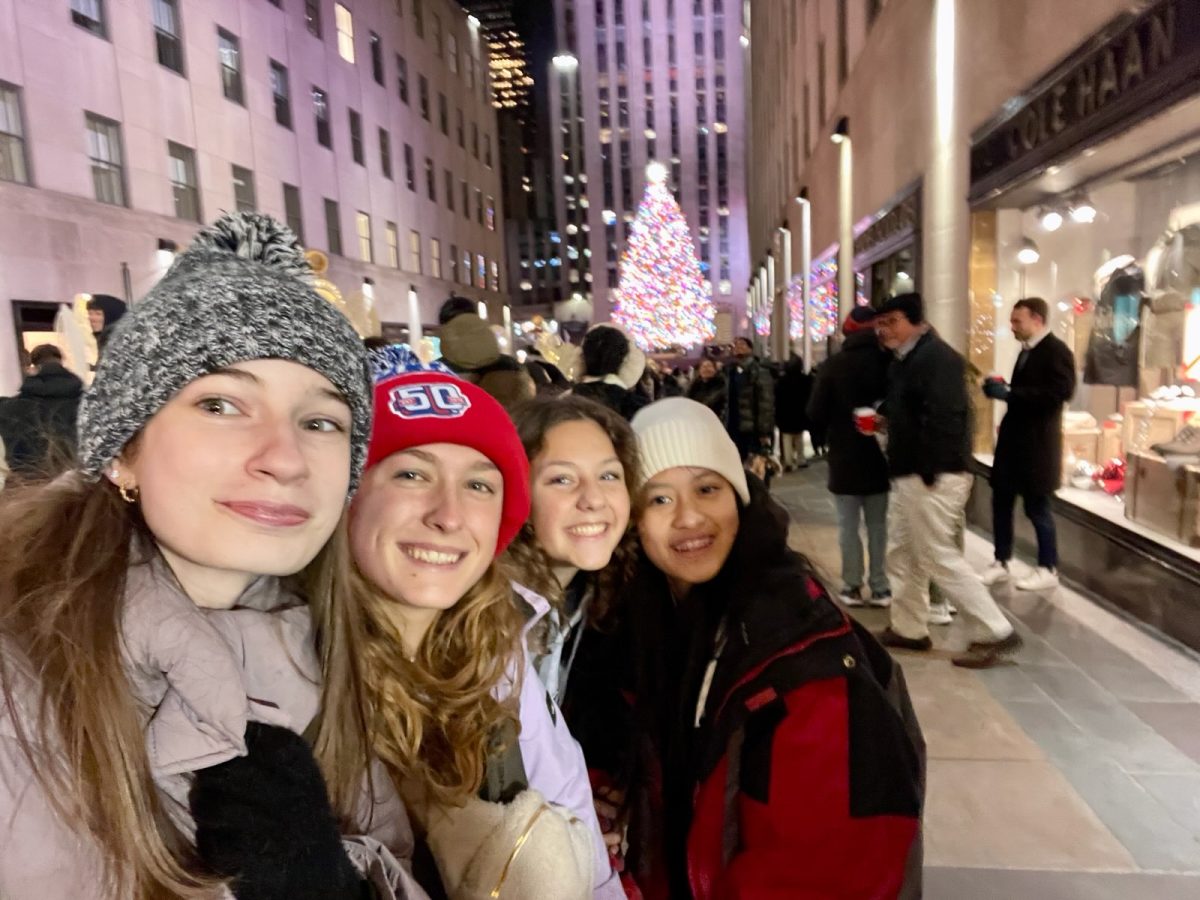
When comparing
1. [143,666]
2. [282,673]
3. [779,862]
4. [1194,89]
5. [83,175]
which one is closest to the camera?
[143,666]

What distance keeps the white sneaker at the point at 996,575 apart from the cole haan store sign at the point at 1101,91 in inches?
131

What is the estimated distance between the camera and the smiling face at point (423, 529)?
1.53m

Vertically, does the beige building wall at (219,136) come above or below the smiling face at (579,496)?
above

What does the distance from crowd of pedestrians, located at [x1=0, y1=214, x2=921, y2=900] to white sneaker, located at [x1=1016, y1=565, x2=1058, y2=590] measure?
468cm

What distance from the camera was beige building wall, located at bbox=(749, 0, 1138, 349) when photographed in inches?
243

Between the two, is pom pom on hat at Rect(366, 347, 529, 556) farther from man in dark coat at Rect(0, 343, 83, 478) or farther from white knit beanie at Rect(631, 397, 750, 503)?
man in dark coat at Rect(0, 343, 83, 478)

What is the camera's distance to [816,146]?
1822 cm

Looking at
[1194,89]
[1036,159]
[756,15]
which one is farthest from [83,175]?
[756,15]

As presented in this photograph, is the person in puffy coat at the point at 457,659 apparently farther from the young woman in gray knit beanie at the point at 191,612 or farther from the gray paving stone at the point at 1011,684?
the gray paving stone at the point at 1011,684

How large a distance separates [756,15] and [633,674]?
42.3 meters

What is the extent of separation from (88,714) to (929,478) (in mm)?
4641

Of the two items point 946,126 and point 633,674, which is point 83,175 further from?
point 633,674

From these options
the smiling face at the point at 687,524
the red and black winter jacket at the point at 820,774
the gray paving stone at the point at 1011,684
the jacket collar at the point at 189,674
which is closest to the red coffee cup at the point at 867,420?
the gray paving stone at the point at 1011,684

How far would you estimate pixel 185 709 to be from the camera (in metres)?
0.96
